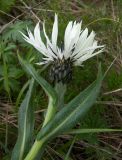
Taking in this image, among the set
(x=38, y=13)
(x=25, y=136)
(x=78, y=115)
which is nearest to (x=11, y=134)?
(x=25, y=136)

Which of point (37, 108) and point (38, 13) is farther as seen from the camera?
point (38, 13)

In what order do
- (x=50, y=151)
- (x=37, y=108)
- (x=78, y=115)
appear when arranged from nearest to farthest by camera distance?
(x=78, y=115), (x=50, y=151), (x=37, y=108)

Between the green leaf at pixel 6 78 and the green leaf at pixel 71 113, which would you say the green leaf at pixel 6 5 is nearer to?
the green leaf at pixel 6 78

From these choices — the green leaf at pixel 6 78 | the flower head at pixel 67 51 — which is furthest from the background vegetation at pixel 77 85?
the flower head at pixel 67 51

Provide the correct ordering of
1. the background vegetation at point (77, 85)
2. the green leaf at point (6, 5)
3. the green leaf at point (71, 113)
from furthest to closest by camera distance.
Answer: the green leaf at point (6, 5)
the background vegetation at point (77, 85)
the green leaf at point (71, 113)

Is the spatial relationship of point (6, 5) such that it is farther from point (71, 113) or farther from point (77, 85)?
point (71, 113)

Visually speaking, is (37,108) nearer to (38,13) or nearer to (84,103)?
(84,103)

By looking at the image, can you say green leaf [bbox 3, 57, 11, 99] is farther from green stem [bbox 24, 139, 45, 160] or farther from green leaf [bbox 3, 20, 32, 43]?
green stem [bbox 24, 139, 45, 160]
